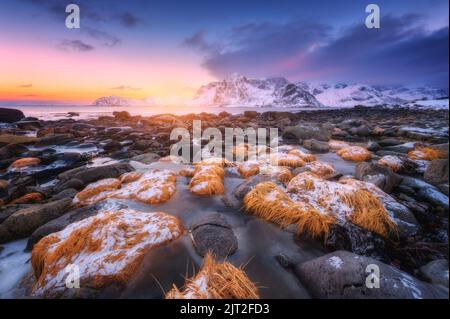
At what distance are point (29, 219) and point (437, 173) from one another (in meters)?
10.0

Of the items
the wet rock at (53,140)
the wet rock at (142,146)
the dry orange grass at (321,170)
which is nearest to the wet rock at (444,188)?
the dry orange grass at (321,170)

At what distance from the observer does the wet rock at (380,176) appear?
4914 millimetres

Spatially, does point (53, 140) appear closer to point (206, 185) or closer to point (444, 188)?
point (206, 185)

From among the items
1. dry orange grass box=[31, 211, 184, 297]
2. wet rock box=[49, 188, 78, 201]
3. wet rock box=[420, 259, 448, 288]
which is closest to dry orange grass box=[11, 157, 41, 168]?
wet rock box=[49, 188, 78, 201]

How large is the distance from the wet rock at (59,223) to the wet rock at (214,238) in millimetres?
2365

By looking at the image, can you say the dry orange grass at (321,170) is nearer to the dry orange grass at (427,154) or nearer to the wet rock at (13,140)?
the dry orange grass at (427,154)

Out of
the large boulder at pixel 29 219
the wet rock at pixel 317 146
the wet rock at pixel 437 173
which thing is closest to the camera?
the large boulder at pixel 29 219

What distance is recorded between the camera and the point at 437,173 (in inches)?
205

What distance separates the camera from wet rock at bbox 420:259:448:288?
244cm

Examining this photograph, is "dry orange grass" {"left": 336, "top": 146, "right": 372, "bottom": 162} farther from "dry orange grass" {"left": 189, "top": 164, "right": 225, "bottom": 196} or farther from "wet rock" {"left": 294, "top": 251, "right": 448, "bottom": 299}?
"wet rock" {"left": 294, "top": 251, "right": 448, "bottom": 299}

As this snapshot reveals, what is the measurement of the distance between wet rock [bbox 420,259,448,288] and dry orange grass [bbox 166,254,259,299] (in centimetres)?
233

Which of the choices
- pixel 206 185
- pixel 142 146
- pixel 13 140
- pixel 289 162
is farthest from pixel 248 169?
pixel 13 140
